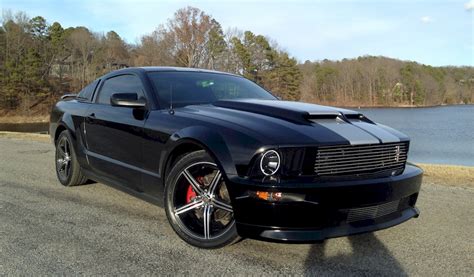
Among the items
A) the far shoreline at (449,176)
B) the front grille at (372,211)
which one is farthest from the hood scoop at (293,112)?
the far shoreline at (449,176)

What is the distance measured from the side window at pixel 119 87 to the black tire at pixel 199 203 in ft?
3.92

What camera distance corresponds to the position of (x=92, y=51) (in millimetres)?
78688

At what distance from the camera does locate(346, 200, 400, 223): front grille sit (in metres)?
3.00

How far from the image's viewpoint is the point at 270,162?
9.61 ft

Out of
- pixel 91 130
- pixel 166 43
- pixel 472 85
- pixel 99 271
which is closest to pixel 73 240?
pixel 99 271

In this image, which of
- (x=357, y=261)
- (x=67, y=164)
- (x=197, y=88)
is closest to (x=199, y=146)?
(x=197, y=88)

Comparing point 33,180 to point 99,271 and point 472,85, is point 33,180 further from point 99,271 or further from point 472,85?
point 472,85

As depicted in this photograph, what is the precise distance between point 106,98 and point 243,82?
63.8 inches

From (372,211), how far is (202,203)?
1307mm

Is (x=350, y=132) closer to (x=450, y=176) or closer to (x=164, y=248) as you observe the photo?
(x=164, y=248)

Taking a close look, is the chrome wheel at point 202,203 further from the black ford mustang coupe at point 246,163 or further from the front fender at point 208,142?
the front fender at point 208,142

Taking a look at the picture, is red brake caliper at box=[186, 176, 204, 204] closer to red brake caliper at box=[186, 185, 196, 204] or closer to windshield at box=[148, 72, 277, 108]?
red brake caliper at box=[186, 185, 196, 204]

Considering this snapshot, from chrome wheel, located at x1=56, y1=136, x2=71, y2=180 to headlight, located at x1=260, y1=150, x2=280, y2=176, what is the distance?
3.48 m

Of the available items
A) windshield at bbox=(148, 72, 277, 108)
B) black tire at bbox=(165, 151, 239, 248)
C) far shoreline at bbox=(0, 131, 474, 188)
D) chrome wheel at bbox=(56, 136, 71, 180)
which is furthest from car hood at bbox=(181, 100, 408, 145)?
far shoreline at bbox=(0, 131, 474, 188)
